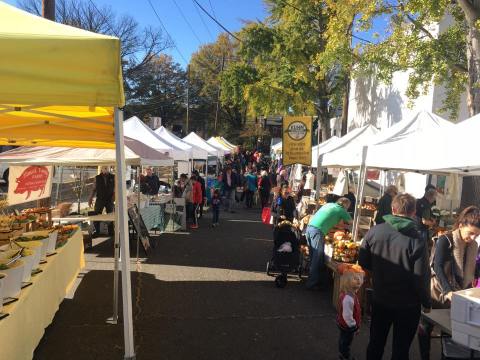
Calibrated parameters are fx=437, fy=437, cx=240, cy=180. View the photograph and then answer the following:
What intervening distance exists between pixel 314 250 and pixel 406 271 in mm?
3625

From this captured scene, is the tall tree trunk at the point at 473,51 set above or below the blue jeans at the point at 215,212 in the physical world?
above

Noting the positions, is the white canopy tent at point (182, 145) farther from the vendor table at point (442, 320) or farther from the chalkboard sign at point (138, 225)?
the vendor table at point (442, 320)

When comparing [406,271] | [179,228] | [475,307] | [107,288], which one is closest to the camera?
[475,307]

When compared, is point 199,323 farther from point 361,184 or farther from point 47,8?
point 47,8

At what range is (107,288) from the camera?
686 centimetres

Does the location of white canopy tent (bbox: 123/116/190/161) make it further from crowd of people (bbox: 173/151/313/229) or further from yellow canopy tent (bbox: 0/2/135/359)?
yellow canopy tent (bbox: 0/2/135/359)

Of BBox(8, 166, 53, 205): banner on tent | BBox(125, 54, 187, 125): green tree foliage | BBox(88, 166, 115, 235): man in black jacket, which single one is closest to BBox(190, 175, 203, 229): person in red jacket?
BBox(88, 166, 115, 235): man in black jacket

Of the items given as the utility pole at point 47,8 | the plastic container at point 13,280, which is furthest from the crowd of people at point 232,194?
the utility pole at point 47,8

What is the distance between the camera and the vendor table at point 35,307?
3197 mm

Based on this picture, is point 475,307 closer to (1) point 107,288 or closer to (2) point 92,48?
(2) point 92,48

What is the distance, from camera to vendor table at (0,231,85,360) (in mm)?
3197

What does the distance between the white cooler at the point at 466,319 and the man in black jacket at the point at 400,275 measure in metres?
0.30

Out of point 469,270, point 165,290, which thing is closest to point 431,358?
point 469,270

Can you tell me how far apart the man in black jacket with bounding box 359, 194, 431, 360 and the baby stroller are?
3.41m
